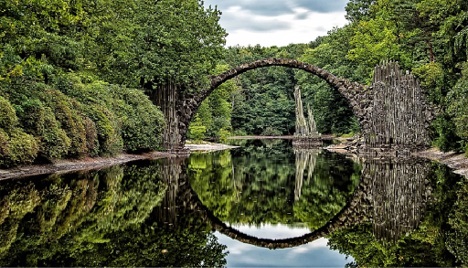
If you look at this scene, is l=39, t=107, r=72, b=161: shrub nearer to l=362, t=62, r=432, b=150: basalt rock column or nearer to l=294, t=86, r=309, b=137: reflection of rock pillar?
l=362, t=62, r=432, b=150: basalt rock column

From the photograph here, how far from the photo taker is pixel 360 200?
12289 millimetres

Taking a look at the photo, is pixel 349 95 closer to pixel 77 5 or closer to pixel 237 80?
pixel 77 5

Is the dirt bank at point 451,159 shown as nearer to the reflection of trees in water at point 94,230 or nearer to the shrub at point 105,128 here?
the reflection of trees in water at point 94,230

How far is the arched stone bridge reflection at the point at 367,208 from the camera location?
855cm

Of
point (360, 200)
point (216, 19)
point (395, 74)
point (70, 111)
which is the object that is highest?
point (216, 19)

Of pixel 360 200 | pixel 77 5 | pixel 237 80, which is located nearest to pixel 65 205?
pixel 360 200

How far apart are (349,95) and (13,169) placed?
21.8 meters

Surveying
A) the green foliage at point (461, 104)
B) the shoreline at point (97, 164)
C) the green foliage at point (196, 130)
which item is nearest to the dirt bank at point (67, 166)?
the shoreline at point (97, 164)

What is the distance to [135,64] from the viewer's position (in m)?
29.4

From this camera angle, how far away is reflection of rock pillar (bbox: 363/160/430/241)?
29.1 ft

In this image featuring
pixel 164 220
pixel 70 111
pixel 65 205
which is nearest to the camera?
pixel 164 220

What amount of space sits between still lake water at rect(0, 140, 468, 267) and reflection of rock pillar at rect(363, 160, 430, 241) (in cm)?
2

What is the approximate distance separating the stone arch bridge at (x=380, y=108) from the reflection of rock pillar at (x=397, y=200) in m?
11.5

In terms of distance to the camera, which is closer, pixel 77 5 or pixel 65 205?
pixel 65 205
